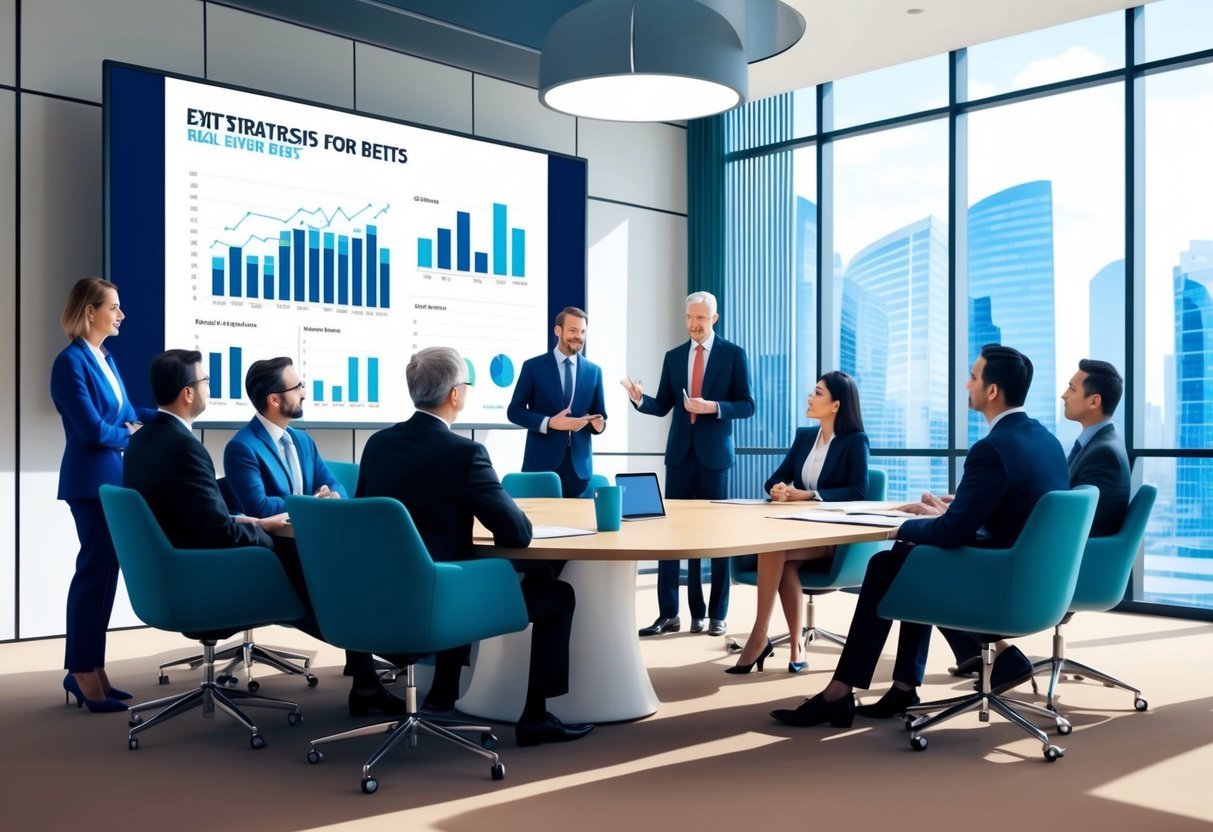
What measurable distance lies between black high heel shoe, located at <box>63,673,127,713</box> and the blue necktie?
1.02m

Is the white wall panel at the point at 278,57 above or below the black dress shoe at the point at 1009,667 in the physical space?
above

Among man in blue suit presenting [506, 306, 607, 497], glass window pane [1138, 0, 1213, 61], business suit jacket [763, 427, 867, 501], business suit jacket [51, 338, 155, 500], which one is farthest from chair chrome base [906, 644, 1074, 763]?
glass window pane [1138, 0, 1213, 61]

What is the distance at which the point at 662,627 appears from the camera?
233 inches

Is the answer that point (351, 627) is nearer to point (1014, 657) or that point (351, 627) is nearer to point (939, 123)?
point (1014, 657)

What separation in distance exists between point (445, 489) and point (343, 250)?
12.3ft

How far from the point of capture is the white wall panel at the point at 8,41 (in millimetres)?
5582

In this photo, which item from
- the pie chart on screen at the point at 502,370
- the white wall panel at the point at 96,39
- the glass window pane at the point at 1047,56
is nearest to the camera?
the white wall panel at the point at 96,39

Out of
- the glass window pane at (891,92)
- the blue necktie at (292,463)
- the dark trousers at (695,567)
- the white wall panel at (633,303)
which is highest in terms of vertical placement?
the glass window pane at (891,92)

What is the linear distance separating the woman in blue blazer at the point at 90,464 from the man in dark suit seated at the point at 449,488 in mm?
1512

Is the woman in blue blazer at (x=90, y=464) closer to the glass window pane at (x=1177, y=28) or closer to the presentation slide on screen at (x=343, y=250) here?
the presentation slide on screen at (x=343, y=250)

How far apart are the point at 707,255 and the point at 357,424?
3.39 m

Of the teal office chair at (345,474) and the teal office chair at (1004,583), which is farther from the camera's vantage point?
the teal office chair at (345,474)

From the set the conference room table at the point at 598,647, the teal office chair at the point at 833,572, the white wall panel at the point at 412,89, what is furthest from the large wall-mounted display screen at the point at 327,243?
the conference room table at the point at 598,647

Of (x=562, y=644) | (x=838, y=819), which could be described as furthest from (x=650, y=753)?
(x=838, y=819)
